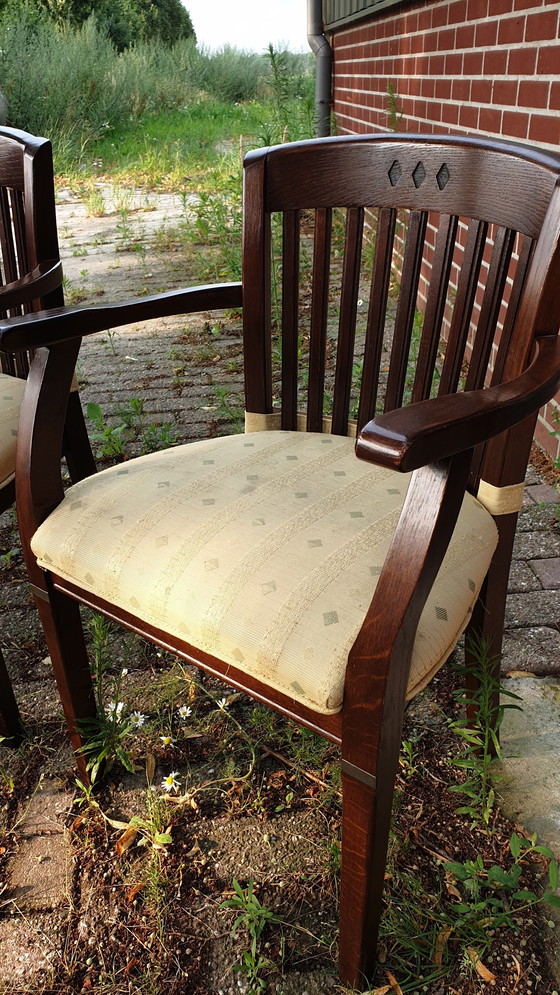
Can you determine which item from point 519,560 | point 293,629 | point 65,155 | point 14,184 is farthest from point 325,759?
point 65,155

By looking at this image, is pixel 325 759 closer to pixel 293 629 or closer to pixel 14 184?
pixel 293 629

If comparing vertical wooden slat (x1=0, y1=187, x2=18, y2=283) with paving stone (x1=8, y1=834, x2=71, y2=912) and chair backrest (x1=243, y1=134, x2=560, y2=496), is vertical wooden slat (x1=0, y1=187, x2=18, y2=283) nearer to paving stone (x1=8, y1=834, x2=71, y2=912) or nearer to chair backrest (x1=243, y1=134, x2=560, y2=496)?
chair backrest (x1=243, y1=134, x2=560, y2=496)

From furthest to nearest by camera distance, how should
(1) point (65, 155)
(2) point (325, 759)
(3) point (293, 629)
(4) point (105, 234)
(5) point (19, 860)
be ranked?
(1) point (65, 155), (4) point (105, 234), (2) point (325, 759), (5) point (19, 860), (3) point (293, 629)

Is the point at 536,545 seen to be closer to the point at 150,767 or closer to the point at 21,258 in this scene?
the point at 150,767

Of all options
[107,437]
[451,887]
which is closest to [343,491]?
[451,887]

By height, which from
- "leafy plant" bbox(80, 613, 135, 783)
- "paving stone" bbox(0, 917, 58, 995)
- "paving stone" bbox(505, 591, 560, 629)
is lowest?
"paving stone" bbox(0, 917, 58, 995)

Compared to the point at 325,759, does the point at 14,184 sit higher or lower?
higher

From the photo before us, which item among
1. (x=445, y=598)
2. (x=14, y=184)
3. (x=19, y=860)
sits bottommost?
(x=19, y=860)

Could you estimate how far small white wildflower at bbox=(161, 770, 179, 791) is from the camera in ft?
5.23

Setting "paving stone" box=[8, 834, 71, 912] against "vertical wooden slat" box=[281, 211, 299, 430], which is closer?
"paving stone" box=[8, 834, 71, 912]

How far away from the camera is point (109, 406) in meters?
3.38

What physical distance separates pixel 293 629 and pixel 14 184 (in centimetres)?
125

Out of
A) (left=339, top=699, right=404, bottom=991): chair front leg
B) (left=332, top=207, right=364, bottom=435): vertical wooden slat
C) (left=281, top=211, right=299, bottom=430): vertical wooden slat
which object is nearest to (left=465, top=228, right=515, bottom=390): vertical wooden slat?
(left=332, top=207, right=364, bottom=435): vertical wooden slat

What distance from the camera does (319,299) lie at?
1591 millimetres
